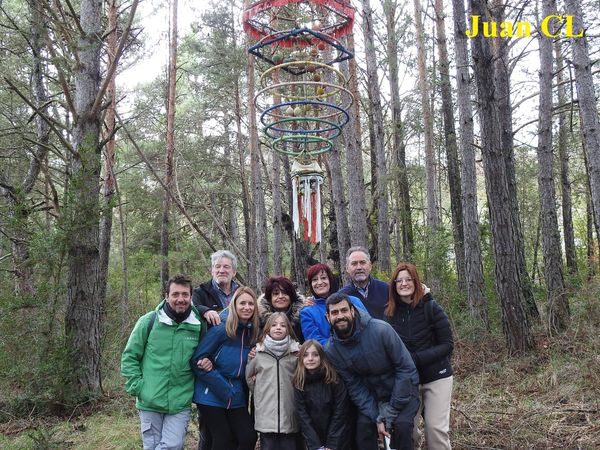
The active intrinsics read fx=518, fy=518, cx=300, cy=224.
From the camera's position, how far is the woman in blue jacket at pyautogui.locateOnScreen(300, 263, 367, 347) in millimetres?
3777

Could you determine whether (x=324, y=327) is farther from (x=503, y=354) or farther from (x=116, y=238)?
(x=116, y=238)

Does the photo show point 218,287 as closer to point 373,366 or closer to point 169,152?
point 373,366

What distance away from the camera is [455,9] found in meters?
7.27

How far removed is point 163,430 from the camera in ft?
12.0

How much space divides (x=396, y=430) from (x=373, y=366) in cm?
44

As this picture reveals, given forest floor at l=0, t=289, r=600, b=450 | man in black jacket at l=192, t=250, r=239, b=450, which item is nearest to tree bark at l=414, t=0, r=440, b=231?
forest floor at l=0, t=289, r=600, b=450

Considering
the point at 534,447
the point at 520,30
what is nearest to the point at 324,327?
the point at 534,447

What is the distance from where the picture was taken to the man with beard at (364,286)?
3963 millimetres

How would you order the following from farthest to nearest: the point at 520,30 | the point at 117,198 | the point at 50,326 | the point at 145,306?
the point at 145,306 < the point at 520,30 < the point at 117,198 < the point at 50,326

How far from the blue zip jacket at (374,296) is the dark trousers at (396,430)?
29.5 inches

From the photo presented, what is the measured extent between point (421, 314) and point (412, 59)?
1493 cm

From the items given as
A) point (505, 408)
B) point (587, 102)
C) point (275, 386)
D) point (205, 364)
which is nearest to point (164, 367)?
point (205, 364)

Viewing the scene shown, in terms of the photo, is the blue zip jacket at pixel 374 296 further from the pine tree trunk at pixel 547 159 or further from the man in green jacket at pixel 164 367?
the pine tree trunk at pixel 547 159

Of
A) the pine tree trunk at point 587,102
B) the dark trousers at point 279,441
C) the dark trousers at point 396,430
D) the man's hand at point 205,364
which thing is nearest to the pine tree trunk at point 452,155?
the pine tree trunk at point 587,102
